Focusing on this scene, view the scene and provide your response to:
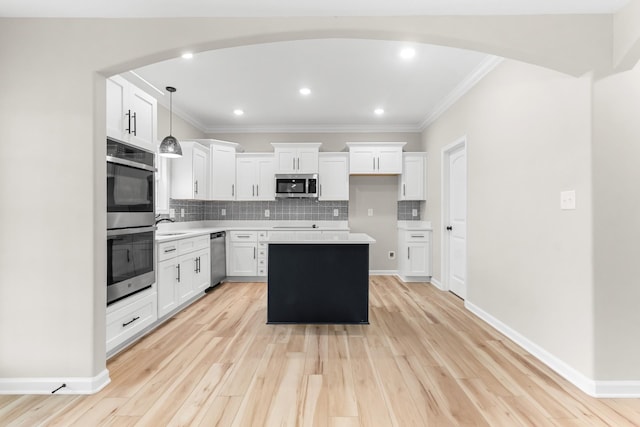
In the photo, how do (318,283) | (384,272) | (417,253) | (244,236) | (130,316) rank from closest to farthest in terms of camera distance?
1. (130,316)
2. (318,283)
3. (417,253)
4. (244,236)
5. (384,272)

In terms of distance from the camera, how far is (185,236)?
3.77 meters

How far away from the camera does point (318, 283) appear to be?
3.28 metres

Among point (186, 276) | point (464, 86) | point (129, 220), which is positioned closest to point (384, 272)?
point (464, 86)

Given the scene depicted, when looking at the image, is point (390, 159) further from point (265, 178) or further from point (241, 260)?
point (241, 260)

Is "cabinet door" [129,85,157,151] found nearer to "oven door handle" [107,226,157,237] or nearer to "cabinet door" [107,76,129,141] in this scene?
"cabinet door" [107,76,129,141]

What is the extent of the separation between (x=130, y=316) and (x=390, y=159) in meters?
4.27

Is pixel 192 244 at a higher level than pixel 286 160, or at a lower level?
lower

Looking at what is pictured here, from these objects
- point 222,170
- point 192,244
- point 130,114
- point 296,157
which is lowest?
point 192,244

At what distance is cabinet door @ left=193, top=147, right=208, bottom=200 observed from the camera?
4.71 meters

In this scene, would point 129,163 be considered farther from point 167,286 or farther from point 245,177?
point 245,177

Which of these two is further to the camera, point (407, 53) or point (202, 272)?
point (202, 272)

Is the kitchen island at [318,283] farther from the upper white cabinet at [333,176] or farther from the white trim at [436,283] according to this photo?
the upper white cabinet at [333,176]

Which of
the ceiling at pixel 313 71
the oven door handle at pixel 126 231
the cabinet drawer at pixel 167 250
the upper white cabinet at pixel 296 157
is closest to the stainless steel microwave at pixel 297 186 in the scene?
the upper white cabinet at pixel 296 157

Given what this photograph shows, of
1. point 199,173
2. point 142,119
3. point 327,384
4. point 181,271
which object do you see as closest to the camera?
point 327,384
